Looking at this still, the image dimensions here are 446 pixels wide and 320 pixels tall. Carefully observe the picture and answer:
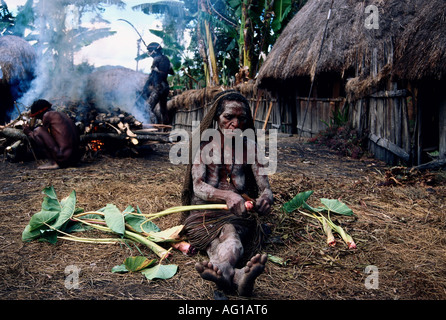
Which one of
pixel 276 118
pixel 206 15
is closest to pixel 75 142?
pixel 276 118

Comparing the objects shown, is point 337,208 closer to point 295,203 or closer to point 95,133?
point 295,203

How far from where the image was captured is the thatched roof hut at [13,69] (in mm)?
10453

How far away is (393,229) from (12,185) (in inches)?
207

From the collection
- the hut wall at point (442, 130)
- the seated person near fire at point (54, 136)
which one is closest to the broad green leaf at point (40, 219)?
the seated person near fire at point (54, 136)

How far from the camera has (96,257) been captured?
2.66m

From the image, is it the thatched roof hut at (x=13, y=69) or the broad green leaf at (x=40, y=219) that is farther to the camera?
the thatched roof hut at (x=13, y=69)

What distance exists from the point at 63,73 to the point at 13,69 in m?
1.64

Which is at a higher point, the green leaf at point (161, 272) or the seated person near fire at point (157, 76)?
the seated person near fire at point (157, 76)

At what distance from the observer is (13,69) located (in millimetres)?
10461

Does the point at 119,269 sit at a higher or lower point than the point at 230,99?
lower

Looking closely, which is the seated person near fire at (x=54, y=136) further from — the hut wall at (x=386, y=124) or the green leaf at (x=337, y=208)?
the hut wall at (x=386, y=124)

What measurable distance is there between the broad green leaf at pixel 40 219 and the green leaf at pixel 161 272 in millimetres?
1142

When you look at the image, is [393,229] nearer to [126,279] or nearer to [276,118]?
[126,279]

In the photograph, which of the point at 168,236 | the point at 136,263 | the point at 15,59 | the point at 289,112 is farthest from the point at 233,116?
the point at 15,59
